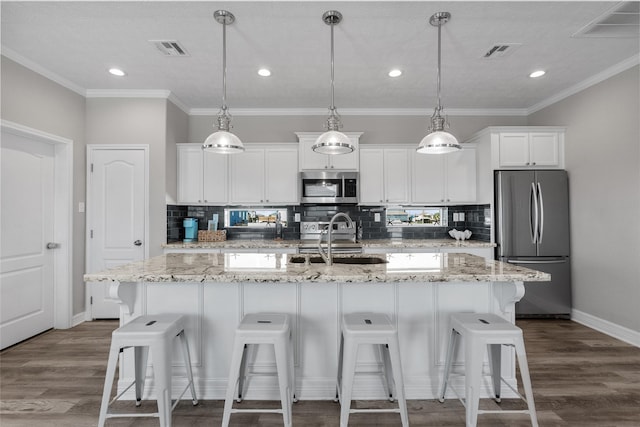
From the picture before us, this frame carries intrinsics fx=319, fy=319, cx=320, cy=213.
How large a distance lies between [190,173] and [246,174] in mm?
758

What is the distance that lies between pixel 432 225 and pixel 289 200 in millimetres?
2153

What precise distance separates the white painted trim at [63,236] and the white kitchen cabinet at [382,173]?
3519 mm

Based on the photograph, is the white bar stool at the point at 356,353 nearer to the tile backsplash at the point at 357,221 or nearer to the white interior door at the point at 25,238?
the tile backsplash at the point at 357,221

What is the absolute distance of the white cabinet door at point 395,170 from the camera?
439cm

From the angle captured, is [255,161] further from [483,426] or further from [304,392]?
[483,426]

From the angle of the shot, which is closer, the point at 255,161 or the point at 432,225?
the point at 255,161

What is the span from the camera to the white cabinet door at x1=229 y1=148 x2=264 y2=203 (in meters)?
4.35

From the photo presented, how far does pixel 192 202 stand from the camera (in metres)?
4.33

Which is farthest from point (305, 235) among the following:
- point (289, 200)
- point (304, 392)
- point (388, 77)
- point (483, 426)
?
point (483, 426)

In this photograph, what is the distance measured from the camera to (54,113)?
11.3 feet

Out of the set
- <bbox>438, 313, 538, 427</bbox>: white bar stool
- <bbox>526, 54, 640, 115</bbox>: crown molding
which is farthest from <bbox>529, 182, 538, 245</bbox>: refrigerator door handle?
<bbox>438, 313, 538, 427</bbox>: white bar stool

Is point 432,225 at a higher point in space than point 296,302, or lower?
higher

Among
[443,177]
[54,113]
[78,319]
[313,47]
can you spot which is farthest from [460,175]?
[78,319]

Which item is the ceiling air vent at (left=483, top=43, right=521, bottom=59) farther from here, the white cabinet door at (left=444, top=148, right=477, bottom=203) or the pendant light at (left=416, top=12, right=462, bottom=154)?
the white cabinet door at (left=444, top=148, right=477, bottom=203)
